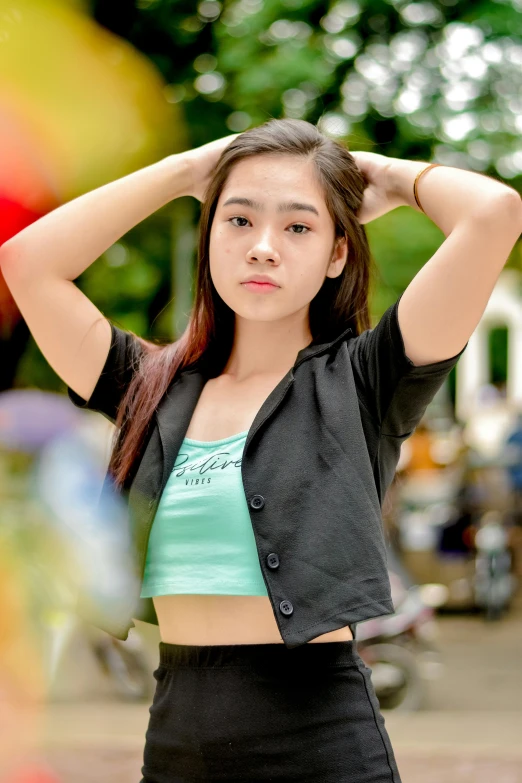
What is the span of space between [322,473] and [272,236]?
37cm

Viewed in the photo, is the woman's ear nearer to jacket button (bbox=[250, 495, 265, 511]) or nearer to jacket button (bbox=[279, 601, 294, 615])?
jacket button (bbox=[250, 495, 265, 511])

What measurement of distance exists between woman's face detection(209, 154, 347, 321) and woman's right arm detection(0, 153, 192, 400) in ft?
0.57

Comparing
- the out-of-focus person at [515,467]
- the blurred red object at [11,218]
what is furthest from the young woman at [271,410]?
the out-of-focus person at [515,467]

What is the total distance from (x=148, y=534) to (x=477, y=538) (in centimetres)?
592

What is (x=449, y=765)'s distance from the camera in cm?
416

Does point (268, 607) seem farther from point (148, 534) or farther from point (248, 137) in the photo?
point (248, 137)

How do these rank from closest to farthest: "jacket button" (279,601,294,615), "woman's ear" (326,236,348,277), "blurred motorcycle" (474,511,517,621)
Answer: "jacket button" (279,601,294,615) → "woman's ear" (326,236,348,277) → "blurred motorcycle" (474,511,517,621)

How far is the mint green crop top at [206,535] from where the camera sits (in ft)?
4.94

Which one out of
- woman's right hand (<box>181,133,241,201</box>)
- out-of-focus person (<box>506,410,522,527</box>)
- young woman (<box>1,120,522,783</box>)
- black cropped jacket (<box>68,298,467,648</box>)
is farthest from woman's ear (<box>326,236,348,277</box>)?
out-of-focus person (<box>506,410,522,527</box>)

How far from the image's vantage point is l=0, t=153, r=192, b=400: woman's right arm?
5.55 ft

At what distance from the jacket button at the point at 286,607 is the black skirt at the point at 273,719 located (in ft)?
0.27

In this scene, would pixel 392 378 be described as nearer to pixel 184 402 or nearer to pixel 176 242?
pixel 184 402

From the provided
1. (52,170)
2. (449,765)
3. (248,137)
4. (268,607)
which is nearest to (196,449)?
(268,607)

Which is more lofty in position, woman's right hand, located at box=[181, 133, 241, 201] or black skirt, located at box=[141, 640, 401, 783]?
woman's right hand, located at box=[181, 133, 241, 201]
